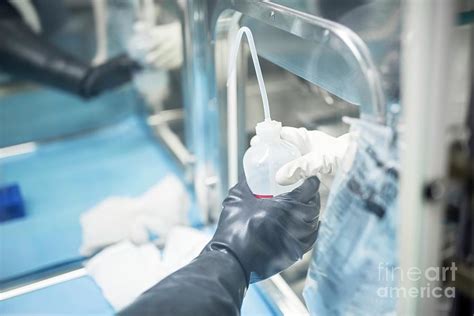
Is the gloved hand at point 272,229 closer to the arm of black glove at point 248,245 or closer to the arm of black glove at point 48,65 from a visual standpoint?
the arm of black glove at point 248,245

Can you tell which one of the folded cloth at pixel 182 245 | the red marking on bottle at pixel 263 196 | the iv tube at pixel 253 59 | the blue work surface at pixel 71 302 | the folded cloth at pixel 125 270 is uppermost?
the iv tube at pixel 253 59

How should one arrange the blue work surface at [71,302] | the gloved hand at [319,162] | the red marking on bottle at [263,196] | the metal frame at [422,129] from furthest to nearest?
1. the blue work surface at [71,302]
2. the red marking on bottle at [263,196]
3. the gloved hand at [319,162]
4. the metal frame at [422,129]

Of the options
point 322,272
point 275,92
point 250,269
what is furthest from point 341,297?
point 275,92

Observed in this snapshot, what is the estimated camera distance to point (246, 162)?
1037mm

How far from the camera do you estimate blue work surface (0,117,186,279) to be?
1.43 meters

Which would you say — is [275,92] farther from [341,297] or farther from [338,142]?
[341,297]

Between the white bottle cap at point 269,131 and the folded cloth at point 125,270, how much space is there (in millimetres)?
402

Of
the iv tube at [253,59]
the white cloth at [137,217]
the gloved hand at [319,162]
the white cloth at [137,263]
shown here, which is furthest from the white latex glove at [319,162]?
the white cloth at [137,217]

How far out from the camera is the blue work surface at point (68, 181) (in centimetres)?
143

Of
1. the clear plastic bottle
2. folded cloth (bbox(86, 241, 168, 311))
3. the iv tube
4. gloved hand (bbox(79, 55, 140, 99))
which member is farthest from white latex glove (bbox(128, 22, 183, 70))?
the clear plastic bottle

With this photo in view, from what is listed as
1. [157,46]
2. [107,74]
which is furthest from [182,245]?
[107,74]

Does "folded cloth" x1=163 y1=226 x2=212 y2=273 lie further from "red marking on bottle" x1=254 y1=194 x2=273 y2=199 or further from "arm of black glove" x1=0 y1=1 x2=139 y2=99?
"arm of black glove" x1=0 y1=1 x2=139 y2=99

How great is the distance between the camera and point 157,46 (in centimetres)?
170

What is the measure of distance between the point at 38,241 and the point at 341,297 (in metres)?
0.89
